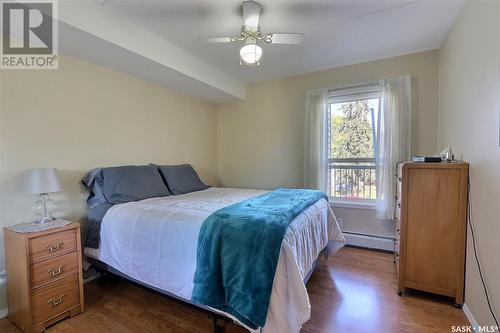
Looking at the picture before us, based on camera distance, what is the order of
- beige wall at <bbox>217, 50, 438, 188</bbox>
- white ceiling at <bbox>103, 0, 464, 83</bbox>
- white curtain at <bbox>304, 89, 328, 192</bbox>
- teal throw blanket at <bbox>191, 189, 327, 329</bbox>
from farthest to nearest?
white curtain at <bbox>304, 89, 328, 192</bbox> < beige wall at <bbox>217, 50, 438, 188</bbox> < white ceiling at <bbox>103, 0, 464, 83</bbox> < teal throw blanket at <bbox>191, 189, 327, 329</bbox>

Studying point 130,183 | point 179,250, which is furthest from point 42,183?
point 179,250

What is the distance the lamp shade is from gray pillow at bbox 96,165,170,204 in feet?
1.62

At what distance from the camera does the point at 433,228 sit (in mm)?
1983

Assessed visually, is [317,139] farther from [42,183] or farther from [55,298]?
[55,298]

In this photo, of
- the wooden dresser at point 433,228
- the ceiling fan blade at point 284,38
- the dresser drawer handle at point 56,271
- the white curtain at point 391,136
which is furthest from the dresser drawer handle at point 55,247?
the white curtain at point 391,136

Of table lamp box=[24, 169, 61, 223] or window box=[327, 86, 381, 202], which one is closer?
table lamp box=[24, 169, 61, 223]

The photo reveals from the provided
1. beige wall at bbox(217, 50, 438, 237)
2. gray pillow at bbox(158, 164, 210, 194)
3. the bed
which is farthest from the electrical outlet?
beige wall at bbox(217, 50, 438, 237)

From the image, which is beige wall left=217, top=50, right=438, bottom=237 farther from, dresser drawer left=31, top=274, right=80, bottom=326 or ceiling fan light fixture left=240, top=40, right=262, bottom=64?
dresser drawer left=31, top=274, right=80, bottom=326

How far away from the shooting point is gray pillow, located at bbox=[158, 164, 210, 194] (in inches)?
116

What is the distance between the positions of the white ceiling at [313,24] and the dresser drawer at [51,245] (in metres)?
1.88

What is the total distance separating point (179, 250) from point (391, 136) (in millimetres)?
2748

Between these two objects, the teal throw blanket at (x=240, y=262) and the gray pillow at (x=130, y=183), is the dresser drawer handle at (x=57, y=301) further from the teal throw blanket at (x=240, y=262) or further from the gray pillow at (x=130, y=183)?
the teal throw blanket at (x=240, y=262)

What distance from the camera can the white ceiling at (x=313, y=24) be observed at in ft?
6.51

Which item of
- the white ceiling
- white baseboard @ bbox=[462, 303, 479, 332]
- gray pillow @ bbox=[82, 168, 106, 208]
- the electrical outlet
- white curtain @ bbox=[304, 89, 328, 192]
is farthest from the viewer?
white curtain @ bbox=[304, 89, 328, 192]
